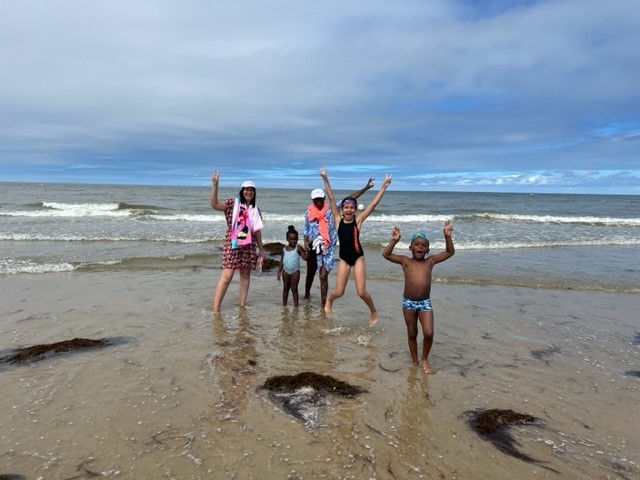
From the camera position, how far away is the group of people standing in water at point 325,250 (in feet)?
16.9

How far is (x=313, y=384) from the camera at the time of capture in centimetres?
452

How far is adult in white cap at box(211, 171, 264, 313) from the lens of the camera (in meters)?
6.96

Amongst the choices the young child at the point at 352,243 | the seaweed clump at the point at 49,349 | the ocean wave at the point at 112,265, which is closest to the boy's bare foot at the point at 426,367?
the young child at the point at 352,243

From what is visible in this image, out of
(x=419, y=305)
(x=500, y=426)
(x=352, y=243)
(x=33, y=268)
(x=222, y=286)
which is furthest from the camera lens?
(x=33, y=268)

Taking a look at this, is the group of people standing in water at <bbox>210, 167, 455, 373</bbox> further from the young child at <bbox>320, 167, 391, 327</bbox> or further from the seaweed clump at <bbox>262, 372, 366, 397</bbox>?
the seaweed clump at <bbox>262, 372, 366, 397</bbox>

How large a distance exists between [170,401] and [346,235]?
3.28 m

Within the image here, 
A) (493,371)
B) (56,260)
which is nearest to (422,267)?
(493,371)

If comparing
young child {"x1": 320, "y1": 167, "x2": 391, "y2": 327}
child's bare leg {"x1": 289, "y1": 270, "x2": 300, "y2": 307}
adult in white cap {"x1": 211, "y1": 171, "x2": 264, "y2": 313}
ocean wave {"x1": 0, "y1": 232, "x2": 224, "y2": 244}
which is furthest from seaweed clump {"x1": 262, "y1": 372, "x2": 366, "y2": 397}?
ocean wave {"x1": 0, "y1": 232, "x2": 224, "y2": 244}

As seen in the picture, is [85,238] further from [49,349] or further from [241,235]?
[49,349]

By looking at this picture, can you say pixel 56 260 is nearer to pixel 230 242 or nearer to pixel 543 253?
pixel 230 242

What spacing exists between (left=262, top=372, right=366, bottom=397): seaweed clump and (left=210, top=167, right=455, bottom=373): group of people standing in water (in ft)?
3.57

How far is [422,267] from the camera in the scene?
5.12 m

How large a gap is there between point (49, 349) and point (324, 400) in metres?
3.50

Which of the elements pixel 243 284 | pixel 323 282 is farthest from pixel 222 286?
pixel 323 282
